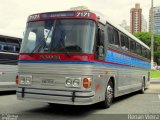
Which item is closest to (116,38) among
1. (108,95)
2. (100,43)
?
(108,95)

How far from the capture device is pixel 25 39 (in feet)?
36.8

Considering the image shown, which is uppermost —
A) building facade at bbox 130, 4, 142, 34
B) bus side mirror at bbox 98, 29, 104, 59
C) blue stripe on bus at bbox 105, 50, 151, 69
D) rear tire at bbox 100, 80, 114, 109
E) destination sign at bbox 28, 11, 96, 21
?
building facade at bbox 130, 4, 142, 34

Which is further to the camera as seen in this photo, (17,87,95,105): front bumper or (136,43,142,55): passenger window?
(136,43,142,55): passenger window

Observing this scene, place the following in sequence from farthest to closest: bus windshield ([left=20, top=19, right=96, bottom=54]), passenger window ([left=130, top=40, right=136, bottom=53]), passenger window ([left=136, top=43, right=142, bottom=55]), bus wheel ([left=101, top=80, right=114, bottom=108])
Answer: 1. passenger window ([left=136, top=43, right=142, bottom=55])
2. passenger window ([left=130, top=40, right=136, bottom=53])
3. bus wheel ([left=101, top=80, right=114, bottom=108])
4. bus windshield ([left=20, top=19, right=96, bottom=54])

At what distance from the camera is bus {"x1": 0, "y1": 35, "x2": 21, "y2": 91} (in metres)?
16.3

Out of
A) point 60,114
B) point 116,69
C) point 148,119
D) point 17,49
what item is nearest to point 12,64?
point 17,49

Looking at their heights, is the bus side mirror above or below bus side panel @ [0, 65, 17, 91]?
above

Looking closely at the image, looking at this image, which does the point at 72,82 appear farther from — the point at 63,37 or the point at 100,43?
the point at 100,43

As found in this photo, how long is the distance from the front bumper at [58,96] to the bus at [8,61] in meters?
5.83

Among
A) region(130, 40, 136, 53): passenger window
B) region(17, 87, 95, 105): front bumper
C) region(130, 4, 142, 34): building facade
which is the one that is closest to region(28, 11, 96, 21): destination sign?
region(17, 87, 95, 105): front bumper

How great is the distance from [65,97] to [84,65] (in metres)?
1.06

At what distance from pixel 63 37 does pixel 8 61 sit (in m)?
6.86

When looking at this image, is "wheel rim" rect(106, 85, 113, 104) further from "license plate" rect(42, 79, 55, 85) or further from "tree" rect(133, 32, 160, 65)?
"tree" rect(133, 32, 160, 65)

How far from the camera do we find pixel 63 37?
34.4 ft
